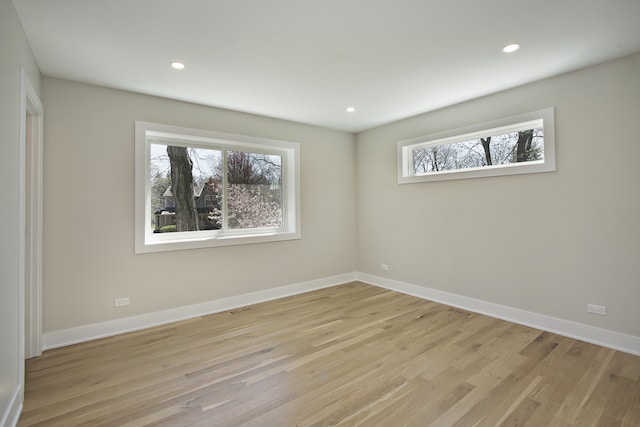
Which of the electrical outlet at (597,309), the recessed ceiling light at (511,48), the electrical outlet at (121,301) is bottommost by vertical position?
the electrical outlet at (597,309)

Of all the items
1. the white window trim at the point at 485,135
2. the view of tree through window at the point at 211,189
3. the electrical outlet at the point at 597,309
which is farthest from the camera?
the view of tree through window at the point at 211,189

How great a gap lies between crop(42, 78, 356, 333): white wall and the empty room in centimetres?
2

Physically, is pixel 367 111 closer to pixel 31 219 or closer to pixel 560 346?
pixel 560 346

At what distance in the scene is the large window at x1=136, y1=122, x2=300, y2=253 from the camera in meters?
3.64

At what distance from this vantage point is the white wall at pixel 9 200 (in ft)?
5.78

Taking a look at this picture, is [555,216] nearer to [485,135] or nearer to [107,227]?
[485,135]

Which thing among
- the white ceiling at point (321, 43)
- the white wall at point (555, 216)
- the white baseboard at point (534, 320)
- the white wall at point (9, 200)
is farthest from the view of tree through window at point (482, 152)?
the white wall at point (9, 200)

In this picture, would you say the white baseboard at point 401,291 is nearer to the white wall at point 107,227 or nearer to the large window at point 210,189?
the white wall at point 107,227

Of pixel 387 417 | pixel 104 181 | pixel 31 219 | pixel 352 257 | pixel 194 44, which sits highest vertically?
pixel 194 44

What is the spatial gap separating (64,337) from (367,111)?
14.0ft

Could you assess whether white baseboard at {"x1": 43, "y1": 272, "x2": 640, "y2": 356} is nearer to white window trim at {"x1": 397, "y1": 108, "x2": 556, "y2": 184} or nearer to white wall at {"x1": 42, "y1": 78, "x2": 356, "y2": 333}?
white wall at {"x1": 42, "y1": 78, "x2": 356, "y2": 333}

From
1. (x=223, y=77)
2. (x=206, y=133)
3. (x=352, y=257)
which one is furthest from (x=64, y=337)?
(x=352, y=257)

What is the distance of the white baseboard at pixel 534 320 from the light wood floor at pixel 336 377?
5.3 inches

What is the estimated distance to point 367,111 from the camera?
14.0 ft
